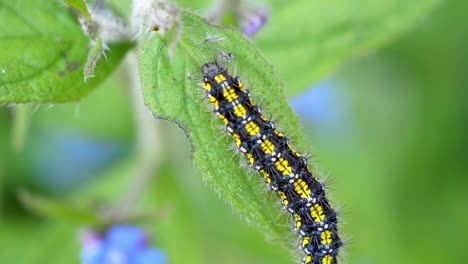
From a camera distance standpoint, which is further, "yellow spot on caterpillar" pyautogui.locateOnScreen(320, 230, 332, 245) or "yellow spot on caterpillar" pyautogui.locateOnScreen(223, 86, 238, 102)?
"yellow spot on caterpillar" pyautogui.locateOnScreen(320, 230, 332, 245)

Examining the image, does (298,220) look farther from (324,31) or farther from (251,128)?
(324,31)

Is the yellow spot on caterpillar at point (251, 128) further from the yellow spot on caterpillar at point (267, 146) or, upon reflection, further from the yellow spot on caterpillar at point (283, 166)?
the yellow spot on caterpillar at point (283, 166)

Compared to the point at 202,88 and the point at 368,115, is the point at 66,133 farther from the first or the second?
the point at 202,88

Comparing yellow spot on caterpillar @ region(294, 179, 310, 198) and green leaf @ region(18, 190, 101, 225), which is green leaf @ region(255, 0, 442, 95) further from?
green leaf @ region(18, 190, 101, 225)

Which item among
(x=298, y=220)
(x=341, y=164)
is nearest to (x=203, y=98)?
(x=298, y=220)

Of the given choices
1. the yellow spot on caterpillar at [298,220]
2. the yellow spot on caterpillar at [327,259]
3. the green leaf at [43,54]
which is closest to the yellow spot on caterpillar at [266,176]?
the yellow spot on caterpillar at [298,220]

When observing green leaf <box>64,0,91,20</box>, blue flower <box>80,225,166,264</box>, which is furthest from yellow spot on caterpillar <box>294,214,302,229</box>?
green leaf <box>64,0,91,20</box>

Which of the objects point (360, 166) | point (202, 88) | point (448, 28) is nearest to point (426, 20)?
point (448, 28)
